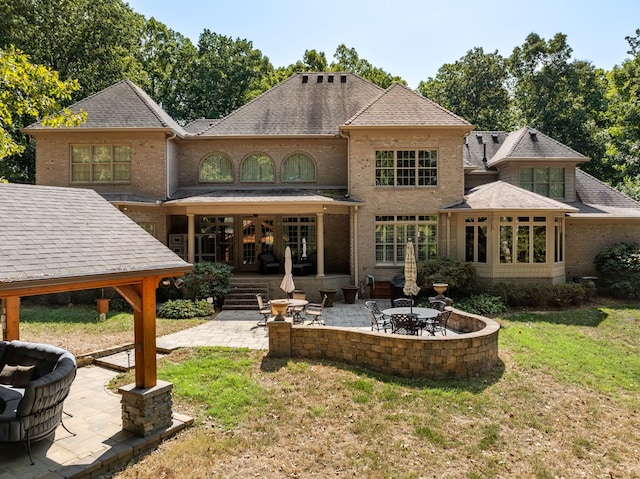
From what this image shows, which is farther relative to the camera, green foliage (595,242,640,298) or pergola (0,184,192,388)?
green foliage (595,242,640,298)

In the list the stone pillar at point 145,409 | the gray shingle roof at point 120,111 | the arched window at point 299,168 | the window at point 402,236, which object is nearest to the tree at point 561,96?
the window at point 402,236

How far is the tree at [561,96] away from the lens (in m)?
28.2

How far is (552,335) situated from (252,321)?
908cm

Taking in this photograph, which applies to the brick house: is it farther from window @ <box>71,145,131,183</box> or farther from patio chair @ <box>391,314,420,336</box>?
patio chair @ <box>391,314,420,336</box>

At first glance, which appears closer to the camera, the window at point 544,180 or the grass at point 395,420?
the grass at point 395,420

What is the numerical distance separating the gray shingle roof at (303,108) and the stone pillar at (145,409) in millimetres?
14320

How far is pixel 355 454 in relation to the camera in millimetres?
5953

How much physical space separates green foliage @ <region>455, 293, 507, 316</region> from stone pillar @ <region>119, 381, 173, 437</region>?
35.7 feet

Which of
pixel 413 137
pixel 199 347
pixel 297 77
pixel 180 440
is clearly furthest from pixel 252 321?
pixel 297 77

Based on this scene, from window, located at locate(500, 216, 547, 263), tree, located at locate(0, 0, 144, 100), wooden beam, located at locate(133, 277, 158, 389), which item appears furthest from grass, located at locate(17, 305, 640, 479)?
tree, located at locate(0, 0, 144, 100)

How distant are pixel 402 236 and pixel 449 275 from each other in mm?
3064

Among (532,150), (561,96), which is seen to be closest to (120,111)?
(532,150)

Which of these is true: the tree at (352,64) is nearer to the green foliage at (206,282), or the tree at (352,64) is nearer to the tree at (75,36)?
the tree at (75,36)

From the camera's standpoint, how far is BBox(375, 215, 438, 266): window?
17.2m
